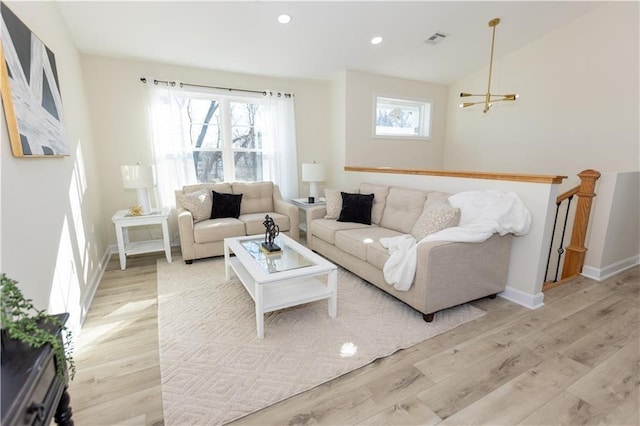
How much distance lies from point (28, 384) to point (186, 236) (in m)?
2.77

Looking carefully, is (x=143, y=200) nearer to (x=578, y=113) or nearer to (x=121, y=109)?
(x=121, y=109)

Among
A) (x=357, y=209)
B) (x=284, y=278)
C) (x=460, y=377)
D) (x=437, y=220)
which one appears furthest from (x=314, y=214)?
(x=460, y=377)

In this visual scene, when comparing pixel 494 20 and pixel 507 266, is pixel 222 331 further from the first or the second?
pixel 494 20

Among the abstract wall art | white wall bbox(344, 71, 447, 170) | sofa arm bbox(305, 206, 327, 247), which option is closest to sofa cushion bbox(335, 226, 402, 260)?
sofa arm bbox(305, 206, 327, 247)

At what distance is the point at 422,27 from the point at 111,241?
4706 millimetres

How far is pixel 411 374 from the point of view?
1.74m

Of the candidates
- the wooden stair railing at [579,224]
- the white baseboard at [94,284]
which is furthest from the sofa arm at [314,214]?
the wooden stair railing at [579,224]

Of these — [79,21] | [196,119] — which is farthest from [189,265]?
[79,21]

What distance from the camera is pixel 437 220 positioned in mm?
2512

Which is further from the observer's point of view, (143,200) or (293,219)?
(293,219)

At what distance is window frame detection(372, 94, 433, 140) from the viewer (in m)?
4.83

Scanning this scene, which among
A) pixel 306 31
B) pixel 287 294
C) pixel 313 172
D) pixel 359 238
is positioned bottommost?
pixel 287 294

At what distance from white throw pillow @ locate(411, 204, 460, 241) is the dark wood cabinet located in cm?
237

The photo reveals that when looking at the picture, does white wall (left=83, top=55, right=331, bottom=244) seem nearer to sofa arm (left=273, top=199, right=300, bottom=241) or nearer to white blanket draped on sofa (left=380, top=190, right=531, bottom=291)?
sofa arm (left=273, top=199, right=300, bottom=241)
